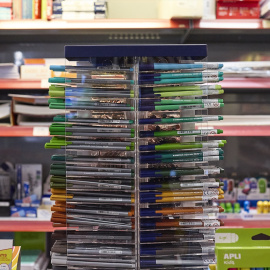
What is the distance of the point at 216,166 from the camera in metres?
1.27

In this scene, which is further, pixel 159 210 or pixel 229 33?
pixel 229 33

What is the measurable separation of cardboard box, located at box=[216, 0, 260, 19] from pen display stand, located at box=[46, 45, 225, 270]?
152 cm

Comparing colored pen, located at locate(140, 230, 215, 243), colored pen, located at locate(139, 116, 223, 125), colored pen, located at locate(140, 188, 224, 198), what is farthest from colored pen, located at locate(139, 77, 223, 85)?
colored pen, located at locate(140, 230, 215, 243)

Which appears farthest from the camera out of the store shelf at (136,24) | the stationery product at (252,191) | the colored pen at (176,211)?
the stationery product at (252,191)

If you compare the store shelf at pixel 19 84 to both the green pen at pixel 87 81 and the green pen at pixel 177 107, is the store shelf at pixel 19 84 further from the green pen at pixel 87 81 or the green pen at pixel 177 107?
the green pen at pixel 177 107

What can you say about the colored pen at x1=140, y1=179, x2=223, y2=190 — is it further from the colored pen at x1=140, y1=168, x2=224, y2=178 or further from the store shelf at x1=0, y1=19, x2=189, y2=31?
the store shelf at x1=0, y1=19, x2=189, y2=31

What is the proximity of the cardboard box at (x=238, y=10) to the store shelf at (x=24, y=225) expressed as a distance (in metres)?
1.69

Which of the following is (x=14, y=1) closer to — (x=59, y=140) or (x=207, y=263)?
(x=59, y=140)

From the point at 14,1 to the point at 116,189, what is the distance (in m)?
1.88

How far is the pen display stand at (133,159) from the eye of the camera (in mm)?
1220

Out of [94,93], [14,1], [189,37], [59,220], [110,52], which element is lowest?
[59,220]

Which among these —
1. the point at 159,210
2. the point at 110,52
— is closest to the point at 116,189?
the point at 159,210

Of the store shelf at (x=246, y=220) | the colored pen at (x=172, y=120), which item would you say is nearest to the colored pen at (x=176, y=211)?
the colored pen at (x=172, y=120)

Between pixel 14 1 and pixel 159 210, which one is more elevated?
pixel 14 1
